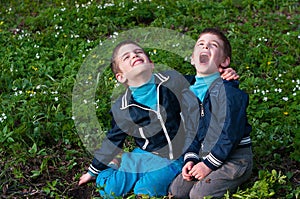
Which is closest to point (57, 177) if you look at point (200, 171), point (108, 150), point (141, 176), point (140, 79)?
point (108, 150)

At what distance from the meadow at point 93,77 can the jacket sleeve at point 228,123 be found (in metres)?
0.36

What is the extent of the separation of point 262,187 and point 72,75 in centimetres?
293

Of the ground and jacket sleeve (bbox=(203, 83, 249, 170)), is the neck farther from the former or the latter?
the ground

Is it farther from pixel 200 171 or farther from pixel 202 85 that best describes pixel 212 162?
pixel 202 85

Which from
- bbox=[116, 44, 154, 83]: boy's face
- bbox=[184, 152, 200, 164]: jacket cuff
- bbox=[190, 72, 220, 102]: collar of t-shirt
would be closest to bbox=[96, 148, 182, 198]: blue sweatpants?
bbox=[184, 152, 200, 164]: jacket cuff

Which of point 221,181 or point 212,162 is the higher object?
point 212,162

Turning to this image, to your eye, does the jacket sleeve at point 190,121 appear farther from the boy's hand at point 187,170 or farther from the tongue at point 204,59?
the tongue at point 204,59

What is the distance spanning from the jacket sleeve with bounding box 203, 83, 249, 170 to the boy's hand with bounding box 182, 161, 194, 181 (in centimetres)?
14

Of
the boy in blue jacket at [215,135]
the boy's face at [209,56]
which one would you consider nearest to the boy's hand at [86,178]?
the boy in blue jacket at [215,135]

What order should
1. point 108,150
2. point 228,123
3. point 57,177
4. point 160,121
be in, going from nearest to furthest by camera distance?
point 228,123, point 160,121, point 108,150, point 57,177

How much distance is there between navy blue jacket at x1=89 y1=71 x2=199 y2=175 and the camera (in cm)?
430

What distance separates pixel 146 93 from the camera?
14.1 ft

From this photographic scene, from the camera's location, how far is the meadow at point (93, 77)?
15.3 feet

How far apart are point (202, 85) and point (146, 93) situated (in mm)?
465
